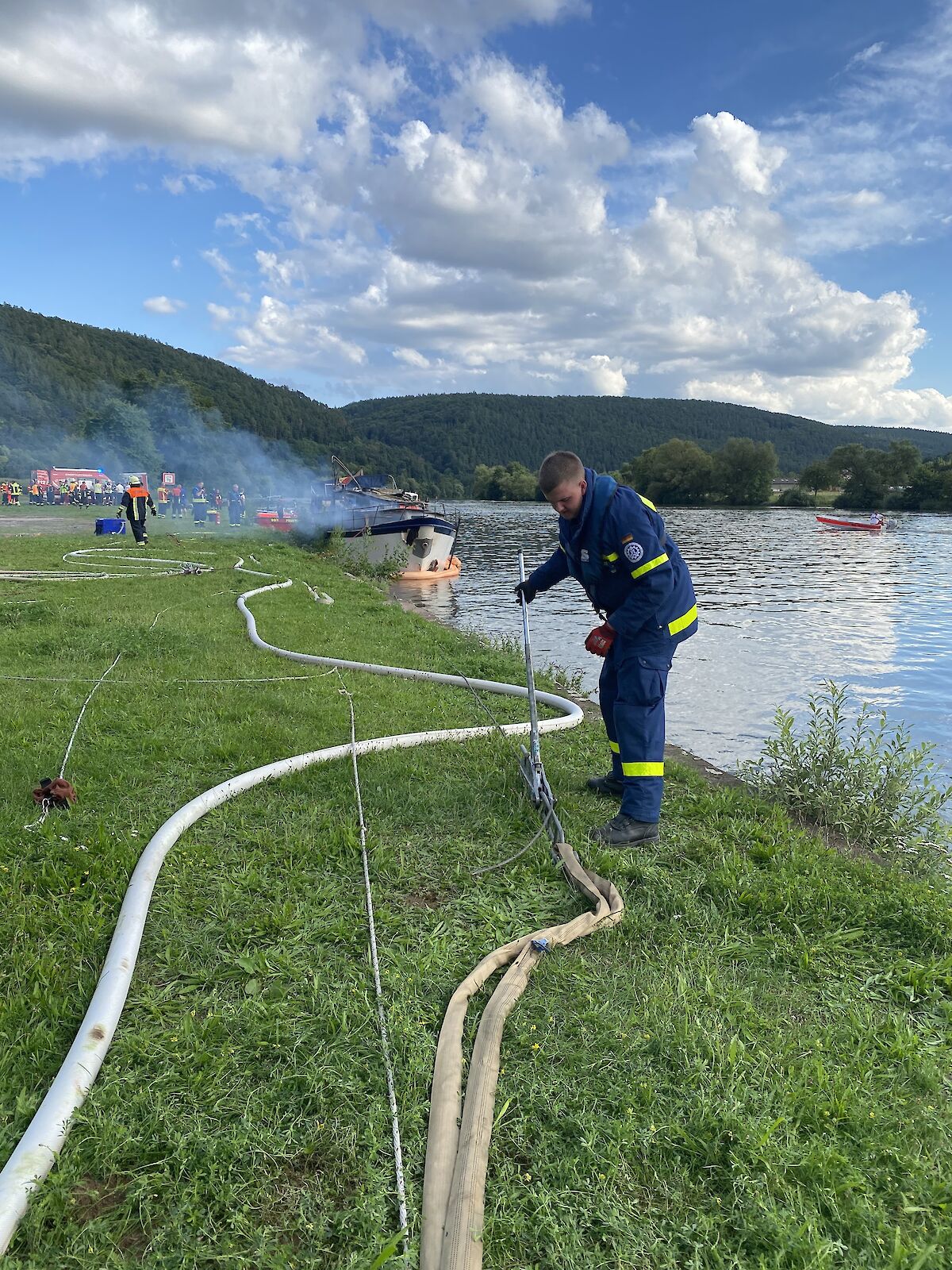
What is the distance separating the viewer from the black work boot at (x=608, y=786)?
14.3ft

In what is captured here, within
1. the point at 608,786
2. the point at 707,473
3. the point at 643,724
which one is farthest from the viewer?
the point at 707,473

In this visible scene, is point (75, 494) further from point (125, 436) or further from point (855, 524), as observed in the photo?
point (855, 524)

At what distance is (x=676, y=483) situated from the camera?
76.7 m

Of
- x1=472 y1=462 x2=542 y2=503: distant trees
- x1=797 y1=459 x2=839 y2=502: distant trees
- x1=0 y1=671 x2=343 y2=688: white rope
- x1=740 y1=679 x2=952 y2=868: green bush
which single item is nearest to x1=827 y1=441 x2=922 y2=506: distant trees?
x1=797 y1=459 x2=839 y2=502: distant trees

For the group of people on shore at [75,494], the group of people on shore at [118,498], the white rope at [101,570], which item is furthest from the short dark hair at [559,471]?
the group of people on shore at [75,494]

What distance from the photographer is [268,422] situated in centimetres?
9881

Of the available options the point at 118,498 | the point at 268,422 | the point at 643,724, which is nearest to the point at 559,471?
the point at 643,724

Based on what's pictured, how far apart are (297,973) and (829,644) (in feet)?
37.2

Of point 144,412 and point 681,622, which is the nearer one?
point 681,622

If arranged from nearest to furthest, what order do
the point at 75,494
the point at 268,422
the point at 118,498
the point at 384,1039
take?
the point at 384,1039, the point at 75,494, the point at 118,498, the point at 268,422

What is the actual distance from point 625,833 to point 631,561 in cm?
139

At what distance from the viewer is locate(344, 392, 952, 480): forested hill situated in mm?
130125

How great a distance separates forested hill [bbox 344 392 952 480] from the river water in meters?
96.7

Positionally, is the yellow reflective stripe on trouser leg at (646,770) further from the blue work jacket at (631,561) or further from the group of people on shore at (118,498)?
the group of people on shore at (118,498)
